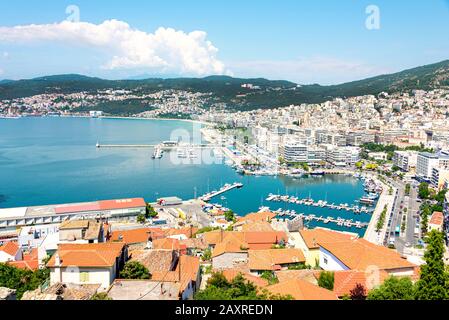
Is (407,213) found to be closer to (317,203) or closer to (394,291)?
(317,203)

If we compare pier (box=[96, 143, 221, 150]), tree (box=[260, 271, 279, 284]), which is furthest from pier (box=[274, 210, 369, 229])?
pier (box=[96, 143, 221, 150])

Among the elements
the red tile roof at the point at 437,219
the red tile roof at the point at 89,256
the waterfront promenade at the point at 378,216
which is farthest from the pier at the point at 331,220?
the red tile roof at the point at 89,256

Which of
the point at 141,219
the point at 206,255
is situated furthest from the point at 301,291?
the point at 141,219

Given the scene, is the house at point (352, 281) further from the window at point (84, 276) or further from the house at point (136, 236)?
the house at point (136, 236)

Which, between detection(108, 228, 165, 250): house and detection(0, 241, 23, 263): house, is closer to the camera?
detection(0, 241, 23, 263): house

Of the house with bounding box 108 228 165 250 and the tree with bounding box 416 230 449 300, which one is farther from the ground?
the tree with bounding box 416 230 449 300

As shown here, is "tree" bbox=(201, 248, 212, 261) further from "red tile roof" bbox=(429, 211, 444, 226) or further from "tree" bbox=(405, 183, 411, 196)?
"tree" bbox=(405, 183, 411, 196)
